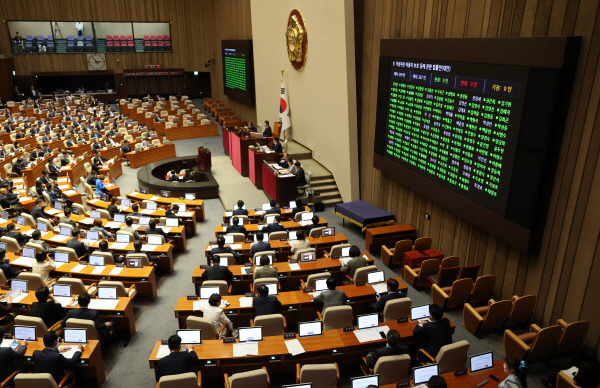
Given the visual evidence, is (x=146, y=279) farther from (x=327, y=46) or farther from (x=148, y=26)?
(x=148, y=26)

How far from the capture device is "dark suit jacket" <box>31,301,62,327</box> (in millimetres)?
6660

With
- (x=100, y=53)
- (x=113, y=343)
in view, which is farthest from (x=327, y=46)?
(x=100, y=53)

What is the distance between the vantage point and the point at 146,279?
26.9ft

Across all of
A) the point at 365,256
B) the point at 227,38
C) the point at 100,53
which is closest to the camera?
the point at 365,256

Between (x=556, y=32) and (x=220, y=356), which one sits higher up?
(x=556, y=32)

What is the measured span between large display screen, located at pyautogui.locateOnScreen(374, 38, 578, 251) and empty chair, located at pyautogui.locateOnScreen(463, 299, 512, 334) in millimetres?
1019

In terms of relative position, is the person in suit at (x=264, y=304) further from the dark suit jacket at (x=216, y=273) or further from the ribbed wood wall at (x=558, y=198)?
the ribbed wood wall at (x=558, y=198)

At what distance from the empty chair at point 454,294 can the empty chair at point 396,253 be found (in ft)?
5.50

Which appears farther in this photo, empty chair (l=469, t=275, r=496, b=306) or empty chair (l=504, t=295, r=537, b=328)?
empty chair (l=469, t=275, r=496, b=306)

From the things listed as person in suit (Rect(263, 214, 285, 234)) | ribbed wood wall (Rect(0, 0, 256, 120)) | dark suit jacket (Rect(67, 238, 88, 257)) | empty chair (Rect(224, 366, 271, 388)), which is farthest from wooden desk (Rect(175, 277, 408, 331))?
ribbed wood wall (Rect(0, 0, 256, 120))

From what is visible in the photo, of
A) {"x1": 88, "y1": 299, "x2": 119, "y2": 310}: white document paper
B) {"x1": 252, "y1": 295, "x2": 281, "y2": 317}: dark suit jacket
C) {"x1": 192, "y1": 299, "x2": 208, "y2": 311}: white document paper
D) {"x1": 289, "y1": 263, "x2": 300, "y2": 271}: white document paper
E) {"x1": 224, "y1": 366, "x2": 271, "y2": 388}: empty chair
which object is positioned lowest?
{"x1": 289, "y1": 263, "x2": 300, "y2": 271}: white document paper

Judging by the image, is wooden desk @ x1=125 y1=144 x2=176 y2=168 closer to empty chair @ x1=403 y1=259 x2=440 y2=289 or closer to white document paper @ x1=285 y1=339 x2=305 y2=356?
empty chair @ x1=403 y1=259 x2=440 y2=289

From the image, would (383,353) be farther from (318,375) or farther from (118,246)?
(118,246)

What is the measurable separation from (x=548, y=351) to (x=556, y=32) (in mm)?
4724
